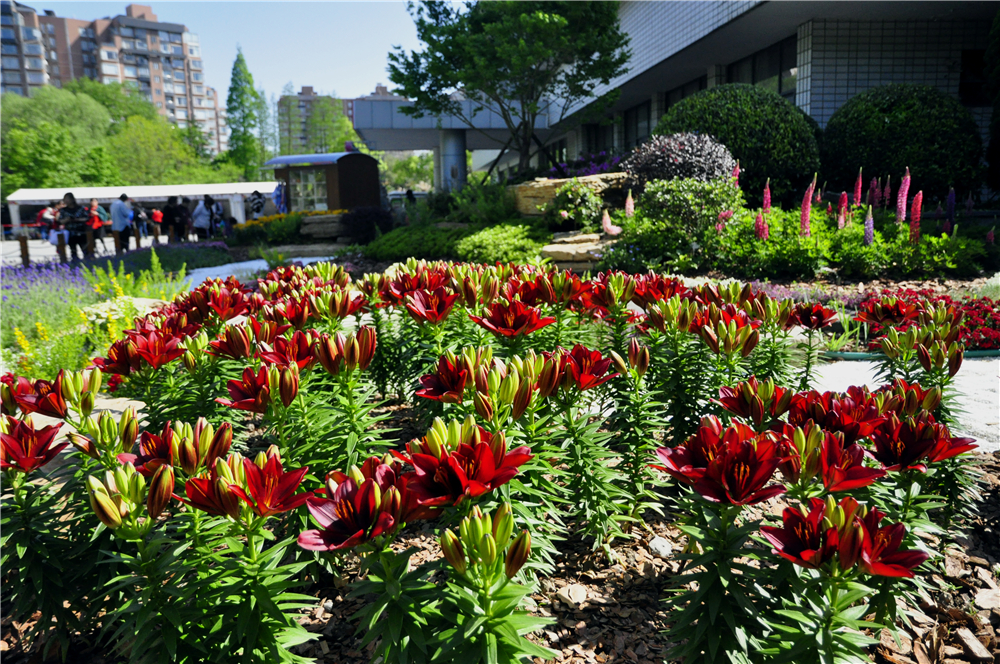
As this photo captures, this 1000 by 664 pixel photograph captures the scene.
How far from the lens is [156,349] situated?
2.43m

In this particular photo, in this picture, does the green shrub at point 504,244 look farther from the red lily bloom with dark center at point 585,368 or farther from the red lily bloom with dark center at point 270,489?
the red lily bloom with dark center at point 270,489

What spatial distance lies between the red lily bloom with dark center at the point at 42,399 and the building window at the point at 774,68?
16.2m

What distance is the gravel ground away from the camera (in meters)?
3.56

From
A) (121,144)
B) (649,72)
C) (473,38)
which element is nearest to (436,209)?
(473,38)

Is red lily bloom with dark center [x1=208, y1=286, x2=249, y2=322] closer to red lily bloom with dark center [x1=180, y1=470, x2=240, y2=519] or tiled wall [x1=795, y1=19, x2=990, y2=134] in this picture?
→ red lily bloom with dark center [x1=180, y1=470, x2=240, y2=519]

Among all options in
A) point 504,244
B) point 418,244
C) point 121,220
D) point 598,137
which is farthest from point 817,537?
point 598,137

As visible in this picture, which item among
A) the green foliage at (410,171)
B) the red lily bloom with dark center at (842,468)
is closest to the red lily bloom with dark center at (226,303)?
the red lily bloom with dark center at (842,468)

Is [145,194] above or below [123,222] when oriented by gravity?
above

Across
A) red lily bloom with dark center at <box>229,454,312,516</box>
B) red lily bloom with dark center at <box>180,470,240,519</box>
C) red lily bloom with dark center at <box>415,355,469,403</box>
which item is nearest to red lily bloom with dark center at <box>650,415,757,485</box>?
red lily bloom with dark center at <box>415,355,469,403</box>

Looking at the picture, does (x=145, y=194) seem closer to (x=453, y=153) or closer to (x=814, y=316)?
(x=453, y=153)

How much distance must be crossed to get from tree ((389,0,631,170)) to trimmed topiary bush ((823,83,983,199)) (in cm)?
870

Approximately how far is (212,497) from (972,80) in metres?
18.6

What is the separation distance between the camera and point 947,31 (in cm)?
1390

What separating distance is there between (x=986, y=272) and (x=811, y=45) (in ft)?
25.6
